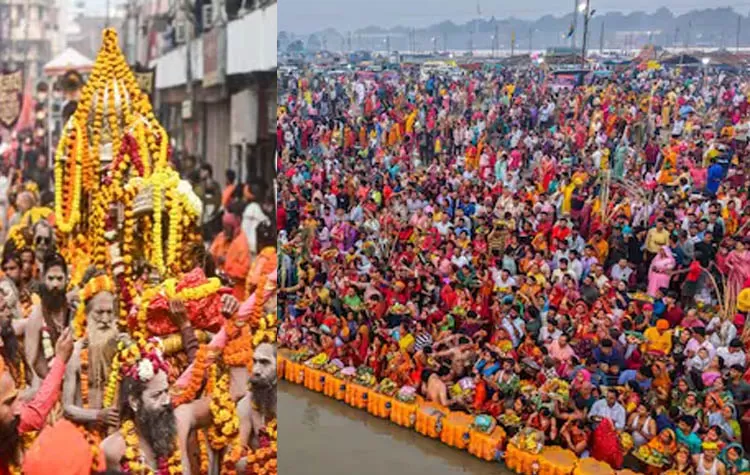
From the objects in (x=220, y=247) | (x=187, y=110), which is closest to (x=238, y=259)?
(x=220, y=247)

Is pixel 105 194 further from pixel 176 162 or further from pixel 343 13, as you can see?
pixel 343 13

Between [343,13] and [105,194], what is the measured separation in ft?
34.6

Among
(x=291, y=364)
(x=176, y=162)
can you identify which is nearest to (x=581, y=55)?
(x=291, y=364)

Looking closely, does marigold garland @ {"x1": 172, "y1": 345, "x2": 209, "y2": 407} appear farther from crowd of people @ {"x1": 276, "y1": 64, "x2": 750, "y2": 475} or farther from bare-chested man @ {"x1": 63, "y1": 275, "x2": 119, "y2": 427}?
crowd of people @ {"x1": 276, "y1": 64, "x2": 750, "y2": 475}

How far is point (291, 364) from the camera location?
7.77 m

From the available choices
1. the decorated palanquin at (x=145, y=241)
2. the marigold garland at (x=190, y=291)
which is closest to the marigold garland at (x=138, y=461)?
the decorated palanquin at (x=145, y=241)

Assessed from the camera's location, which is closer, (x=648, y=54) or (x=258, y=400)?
(x=258, y=400)

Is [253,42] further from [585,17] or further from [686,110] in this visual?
[585,17]

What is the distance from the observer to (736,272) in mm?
6793

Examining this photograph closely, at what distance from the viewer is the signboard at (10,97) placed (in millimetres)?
3537

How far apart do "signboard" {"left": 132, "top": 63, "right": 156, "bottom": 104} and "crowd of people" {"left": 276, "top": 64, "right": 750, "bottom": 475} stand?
3288 millimetres

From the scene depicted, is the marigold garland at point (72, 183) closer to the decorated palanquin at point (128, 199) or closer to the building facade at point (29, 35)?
the decorated palanquin at point (128, 199)

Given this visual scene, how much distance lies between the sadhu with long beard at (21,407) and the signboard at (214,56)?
1.00 m

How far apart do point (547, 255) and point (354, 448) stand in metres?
2.18
